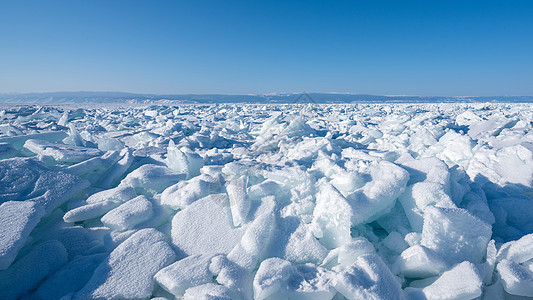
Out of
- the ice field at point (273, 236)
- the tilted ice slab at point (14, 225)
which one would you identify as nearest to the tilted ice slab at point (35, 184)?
the ice field at point (273, 236)

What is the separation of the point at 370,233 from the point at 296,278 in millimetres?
657

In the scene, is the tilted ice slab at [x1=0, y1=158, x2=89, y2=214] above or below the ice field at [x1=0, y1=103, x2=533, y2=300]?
above

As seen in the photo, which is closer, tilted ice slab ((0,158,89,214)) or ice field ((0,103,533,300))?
ice field ((0,103,533,300))

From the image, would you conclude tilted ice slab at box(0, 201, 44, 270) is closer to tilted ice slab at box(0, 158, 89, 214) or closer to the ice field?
the ice field

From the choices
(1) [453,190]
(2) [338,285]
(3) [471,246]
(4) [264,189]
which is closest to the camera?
(2) [338,285]

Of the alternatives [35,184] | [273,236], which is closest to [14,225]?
[35,184]

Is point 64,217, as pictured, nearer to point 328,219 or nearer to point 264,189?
point 264,189

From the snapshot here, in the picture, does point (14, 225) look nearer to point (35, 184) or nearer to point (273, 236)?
point (35, 184)

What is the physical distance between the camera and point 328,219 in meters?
1.57

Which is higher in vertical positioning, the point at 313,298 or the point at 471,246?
the point at 471,246

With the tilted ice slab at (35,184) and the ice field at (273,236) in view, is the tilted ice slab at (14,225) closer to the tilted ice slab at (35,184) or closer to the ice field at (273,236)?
the ice field at (273,236)

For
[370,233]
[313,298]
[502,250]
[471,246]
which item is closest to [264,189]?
[370,233]

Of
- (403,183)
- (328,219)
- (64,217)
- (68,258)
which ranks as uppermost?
(403,183)

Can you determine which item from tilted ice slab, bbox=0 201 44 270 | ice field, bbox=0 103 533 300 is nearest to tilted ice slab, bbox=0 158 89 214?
ice field, bbox=0 103 533 300
